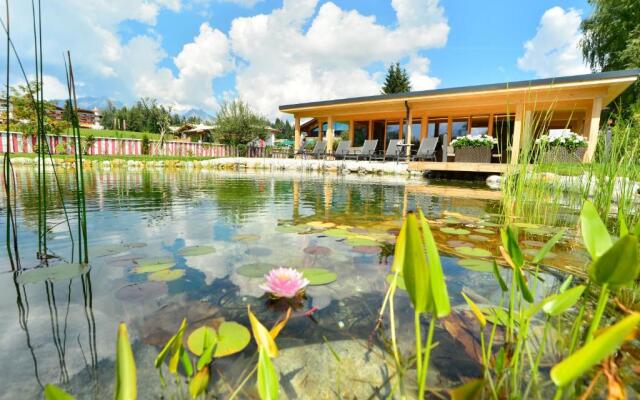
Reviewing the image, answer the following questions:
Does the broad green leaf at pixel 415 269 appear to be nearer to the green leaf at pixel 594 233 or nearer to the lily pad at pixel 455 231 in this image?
the green leaf at pixel 594 233

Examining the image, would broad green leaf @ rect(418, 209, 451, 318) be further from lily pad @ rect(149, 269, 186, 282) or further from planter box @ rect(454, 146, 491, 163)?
planter box @ rect(454, 146, 491, 163)

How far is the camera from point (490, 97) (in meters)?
10.0

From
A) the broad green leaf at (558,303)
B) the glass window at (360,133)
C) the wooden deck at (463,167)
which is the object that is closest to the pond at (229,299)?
the broad green leaf at (558,303)

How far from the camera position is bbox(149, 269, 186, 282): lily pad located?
52.1 inches

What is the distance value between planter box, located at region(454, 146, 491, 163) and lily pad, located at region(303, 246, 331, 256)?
24.0 feet

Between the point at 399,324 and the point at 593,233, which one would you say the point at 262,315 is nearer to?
the point at 399,324

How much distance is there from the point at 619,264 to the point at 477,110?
13081mm

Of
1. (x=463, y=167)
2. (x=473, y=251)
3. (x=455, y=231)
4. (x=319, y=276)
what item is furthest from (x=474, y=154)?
(x=319, y=276)

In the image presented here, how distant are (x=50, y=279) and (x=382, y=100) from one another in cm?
Result: 1117

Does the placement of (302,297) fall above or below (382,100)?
below

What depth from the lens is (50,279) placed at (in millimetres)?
1293

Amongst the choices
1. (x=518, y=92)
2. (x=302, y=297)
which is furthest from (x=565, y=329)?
(x=518, y=92)

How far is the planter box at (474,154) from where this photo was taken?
25.5 feet

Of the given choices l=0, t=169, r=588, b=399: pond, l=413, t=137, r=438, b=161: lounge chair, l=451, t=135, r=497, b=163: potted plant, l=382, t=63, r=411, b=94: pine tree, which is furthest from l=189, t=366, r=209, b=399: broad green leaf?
l=382, t=63, r=411, b=94: pine tree
